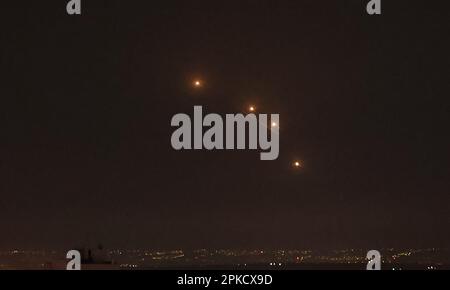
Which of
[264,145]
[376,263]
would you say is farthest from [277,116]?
[376,263]

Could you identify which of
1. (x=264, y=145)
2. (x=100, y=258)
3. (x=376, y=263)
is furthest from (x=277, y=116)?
(x=376, y=263)
